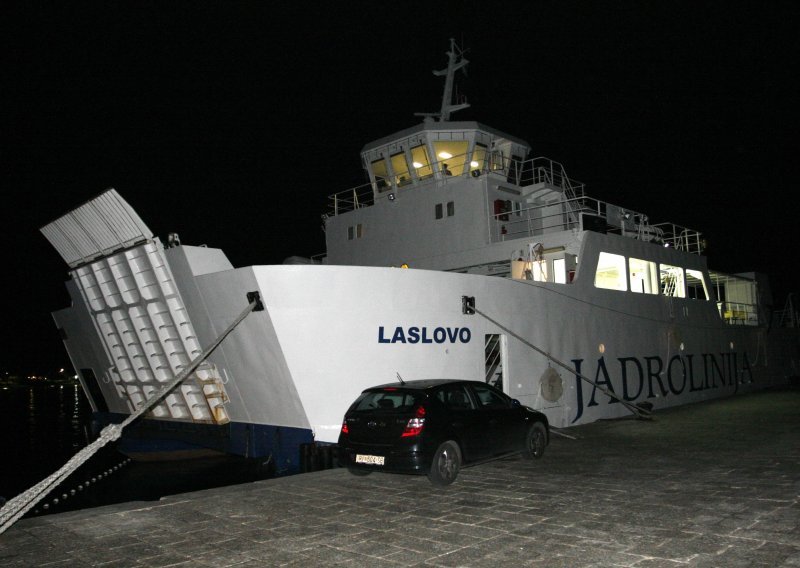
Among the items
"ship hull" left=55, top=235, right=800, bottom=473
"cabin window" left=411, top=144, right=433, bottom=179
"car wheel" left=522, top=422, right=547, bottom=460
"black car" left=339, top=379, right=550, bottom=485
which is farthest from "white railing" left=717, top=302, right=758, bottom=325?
"black car" left=339, top=379, right=550, bottom=485

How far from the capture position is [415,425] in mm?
7574

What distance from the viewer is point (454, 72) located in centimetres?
2069

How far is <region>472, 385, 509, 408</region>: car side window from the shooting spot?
29.8ft

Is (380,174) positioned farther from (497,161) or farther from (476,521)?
(476,521)

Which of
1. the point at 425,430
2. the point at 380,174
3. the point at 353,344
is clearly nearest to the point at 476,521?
the point at 425,430

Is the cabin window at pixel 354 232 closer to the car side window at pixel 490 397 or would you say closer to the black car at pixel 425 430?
the car side window at pixel 490 397

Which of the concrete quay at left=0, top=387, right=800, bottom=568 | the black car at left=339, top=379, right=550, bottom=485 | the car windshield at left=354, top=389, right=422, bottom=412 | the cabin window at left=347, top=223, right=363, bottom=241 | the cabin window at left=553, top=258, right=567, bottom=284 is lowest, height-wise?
the concrete quay at left=0, top=387, right=800, bottom=568

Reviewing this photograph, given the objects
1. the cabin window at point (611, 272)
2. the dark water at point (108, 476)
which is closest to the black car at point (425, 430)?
the dark water at point (108, 476)

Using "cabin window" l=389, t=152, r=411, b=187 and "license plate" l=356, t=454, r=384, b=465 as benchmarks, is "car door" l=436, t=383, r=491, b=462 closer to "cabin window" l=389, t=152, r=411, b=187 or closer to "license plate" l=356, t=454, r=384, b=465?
"license plate" l=356, t=454, r=384, b=465


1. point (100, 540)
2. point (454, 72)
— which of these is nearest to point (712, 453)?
point (100, 540)

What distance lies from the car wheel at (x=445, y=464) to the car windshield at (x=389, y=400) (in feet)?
2.22

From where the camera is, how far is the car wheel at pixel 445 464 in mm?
7609

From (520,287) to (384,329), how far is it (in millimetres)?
3648

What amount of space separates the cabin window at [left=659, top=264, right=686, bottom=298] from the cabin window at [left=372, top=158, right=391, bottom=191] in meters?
8.70
